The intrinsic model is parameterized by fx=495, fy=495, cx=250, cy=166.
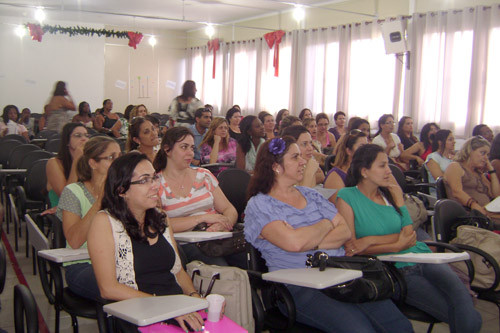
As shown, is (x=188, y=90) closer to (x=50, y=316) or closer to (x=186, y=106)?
(x=186, y=106)

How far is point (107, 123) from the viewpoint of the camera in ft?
30.8

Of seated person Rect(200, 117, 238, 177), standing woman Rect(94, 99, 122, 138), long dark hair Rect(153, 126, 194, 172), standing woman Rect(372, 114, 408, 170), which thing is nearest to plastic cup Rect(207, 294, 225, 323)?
long dark hair Rect(153, 126, 194, 172)

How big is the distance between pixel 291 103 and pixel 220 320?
940cm

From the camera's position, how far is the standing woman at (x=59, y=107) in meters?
7.99

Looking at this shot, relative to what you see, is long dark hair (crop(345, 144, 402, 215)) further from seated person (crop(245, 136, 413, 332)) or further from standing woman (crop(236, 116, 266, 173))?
standing woman (crop(236, 116, 266, 173))

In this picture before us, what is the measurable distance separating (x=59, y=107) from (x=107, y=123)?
141cm

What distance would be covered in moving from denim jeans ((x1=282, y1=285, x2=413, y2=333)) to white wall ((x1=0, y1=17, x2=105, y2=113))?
13.1 m

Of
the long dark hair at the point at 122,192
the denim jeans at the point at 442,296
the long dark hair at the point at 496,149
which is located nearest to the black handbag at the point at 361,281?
the denim jeans at the point at 442,296

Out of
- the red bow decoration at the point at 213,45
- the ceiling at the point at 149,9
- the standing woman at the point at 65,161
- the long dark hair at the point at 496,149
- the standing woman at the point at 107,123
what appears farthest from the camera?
the red bow decoration at the point at 213,45

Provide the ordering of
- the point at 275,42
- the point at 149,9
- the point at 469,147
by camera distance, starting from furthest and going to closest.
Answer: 1. the point at 149,9
2. the point at 275,42
3. the point at 469,147

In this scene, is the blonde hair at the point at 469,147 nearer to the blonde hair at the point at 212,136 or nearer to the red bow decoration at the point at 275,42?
the blonde hair at the point at 212,136

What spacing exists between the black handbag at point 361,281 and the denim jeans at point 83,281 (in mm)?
995

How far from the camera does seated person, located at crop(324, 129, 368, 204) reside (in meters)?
3.51

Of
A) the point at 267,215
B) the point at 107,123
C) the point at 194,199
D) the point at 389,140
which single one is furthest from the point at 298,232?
the point at 107,123
